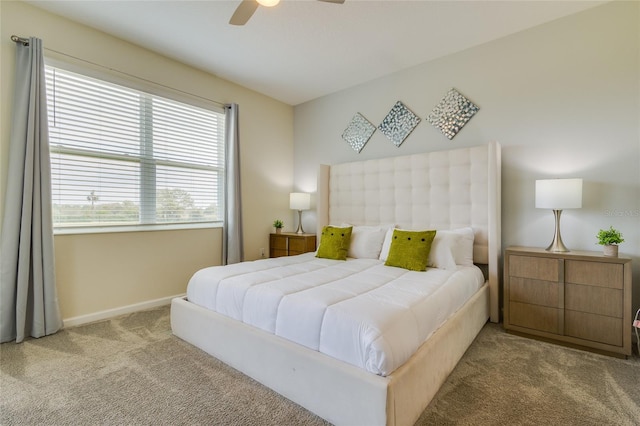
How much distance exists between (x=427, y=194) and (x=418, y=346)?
7.01 feet

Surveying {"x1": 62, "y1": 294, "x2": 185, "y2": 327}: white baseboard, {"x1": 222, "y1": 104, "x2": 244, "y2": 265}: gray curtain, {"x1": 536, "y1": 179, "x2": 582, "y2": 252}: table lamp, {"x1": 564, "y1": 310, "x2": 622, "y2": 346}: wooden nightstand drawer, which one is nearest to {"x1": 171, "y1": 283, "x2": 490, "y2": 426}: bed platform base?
{"x1": 564, "y1": 310, "x2": 622, "y2": 346}: wooden nightstand drawer

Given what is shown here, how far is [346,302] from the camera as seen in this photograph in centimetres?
173

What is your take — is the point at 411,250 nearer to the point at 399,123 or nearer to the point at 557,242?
the point at 557,242

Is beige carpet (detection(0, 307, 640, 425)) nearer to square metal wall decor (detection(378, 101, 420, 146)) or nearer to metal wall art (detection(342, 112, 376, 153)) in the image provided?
square metal wall decor (detection(378, 101, 420, 146))

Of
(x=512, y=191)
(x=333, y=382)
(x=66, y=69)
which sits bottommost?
(x=333, y=382)

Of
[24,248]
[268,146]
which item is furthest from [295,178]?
[24,248]

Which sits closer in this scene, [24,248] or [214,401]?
[214,401]

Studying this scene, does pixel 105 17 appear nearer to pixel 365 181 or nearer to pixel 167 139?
pixel 167 139

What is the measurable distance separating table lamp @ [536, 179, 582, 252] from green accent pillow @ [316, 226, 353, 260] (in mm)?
1812

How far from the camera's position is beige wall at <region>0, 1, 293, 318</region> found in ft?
8.54

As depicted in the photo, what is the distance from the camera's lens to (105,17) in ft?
8.95

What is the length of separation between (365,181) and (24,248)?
3460 millimetres

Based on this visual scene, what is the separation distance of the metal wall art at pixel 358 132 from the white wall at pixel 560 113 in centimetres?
67

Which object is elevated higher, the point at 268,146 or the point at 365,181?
the point at 268,146
